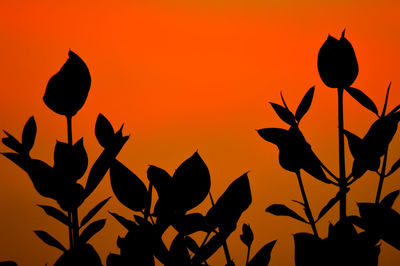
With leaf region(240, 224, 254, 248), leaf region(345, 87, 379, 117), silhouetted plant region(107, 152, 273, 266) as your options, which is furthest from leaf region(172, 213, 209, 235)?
leaf region(345, 87, 379, 117)

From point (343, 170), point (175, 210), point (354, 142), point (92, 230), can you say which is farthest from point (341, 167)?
point (92, 230)

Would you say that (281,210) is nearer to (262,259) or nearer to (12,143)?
(262,259)

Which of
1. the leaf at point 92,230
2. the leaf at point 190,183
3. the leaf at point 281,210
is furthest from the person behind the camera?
the leaf at point 281,210

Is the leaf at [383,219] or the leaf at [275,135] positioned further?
the leaf at [275,135]

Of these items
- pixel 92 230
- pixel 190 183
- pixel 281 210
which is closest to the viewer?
pixel 190 183

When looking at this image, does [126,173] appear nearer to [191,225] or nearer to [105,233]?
[191,225]

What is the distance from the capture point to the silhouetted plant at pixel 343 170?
1.82ft

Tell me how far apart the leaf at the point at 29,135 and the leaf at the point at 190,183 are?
0.81 feet

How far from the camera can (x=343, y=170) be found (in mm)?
617

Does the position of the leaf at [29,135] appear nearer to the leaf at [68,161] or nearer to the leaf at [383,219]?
the leaf at [68,161]

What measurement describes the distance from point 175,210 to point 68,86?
0.21 m

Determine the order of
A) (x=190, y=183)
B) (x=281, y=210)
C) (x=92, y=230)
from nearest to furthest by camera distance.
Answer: (x=190, y=183), (x=92, y=230), (x=281, y=210)

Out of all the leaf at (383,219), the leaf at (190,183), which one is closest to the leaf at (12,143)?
the leaf at (190,183)

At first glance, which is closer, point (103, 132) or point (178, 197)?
point (178, 197)
